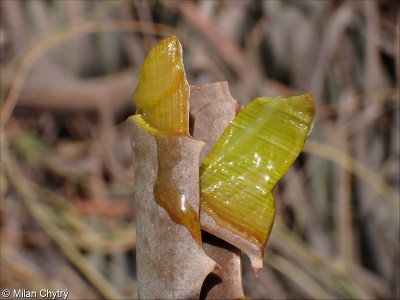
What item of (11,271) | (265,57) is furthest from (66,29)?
(11,271)

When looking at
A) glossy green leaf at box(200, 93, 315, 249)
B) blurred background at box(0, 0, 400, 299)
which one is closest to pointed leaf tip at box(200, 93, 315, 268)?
glossy green leaf at box(200, 93, 315, 249)

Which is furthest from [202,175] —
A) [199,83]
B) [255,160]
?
[199,83]

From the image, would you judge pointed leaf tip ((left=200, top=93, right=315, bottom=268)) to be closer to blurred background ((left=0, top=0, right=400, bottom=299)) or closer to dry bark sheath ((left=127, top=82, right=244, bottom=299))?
dry bark sheath ((left=127, top=82, right=244, bottom=299))

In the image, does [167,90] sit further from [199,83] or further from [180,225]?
[199,83]

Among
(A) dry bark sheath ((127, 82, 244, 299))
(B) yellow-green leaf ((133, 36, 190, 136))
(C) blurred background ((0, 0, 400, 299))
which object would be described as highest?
(B) yellow-green leaf ((133, 36, 190, 136))

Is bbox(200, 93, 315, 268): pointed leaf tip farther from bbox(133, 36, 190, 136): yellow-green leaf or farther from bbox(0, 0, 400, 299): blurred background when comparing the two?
bbox(0, 0, 400, 299): blurred background

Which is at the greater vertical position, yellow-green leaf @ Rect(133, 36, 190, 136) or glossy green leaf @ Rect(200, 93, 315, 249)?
yellow-green leaf @ Rect(133, 36, 190, 136)

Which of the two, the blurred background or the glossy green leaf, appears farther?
the blurred background
